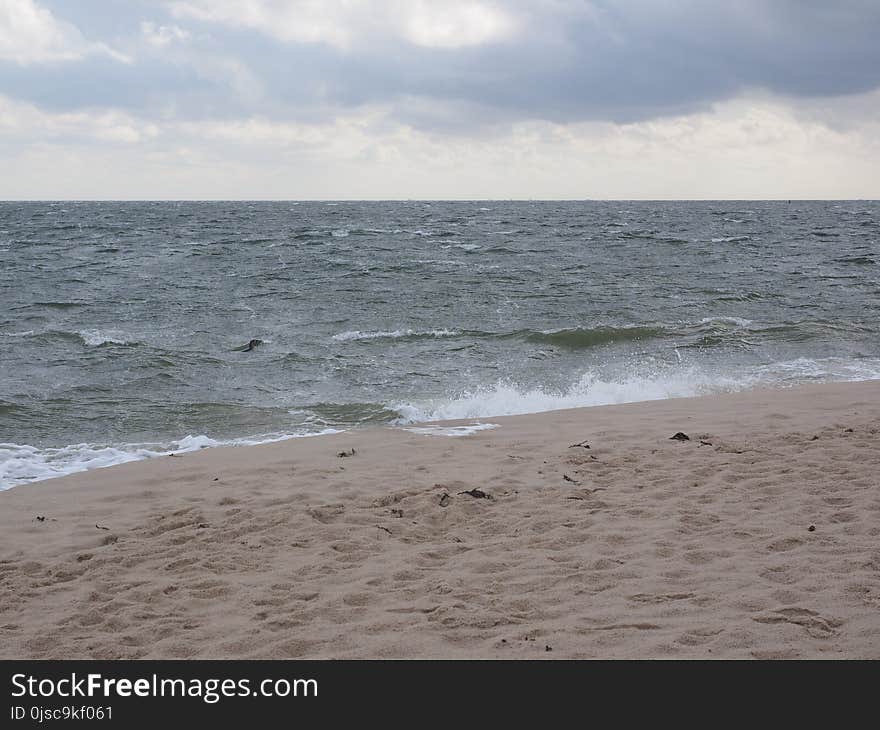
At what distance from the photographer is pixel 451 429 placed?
26.9 feet

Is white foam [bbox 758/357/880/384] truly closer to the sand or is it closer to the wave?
the wave

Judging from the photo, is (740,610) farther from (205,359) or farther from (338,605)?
(205,359)

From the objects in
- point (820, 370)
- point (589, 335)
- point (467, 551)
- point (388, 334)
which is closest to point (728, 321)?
point (589, 335)

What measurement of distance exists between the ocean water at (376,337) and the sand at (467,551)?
2050mm

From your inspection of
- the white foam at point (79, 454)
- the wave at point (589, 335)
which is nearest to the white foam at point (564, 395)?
the white foam at point (79, 454)

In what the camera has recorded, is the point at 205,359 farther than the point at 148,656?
Yes

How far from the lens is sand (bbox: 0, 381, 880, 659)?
3523mm

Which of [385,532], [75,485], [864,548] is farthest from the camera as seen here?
[75,485]

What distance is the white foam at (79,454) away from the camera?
7.06m

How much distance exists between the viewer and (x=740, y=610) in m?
3.57

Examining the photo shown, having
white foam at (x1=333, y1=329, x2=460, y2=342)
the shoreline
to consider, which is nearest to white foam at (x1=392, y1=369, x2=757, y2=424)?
the shoreline

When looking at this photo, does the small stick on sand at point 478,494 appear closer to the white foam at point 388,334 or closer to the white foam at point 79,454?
the white foam at point 79,454
